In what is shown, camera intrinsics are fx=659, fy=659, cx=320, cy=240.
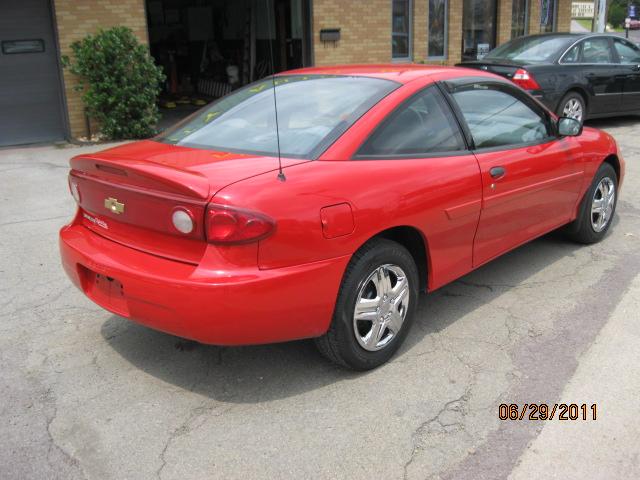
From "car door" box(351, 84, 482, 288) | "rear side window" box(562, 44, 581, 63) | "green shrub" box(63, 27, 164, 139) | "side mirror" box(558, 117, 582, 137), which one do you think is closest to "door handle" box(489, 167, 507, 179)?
"car door" box(351, 84, 482, 288)

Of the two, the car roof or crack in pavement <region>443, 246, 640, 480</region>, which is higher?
the car roof

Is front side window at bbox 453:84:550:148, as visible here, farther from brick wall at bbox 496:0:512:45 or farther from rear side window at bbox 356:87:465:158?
brick wall at bbox 496:0:512:45

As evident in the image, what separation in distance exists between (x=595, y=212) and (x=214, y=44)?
1380 centimetres

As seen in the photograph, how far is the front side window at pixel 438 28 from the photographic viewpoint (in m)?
14.9

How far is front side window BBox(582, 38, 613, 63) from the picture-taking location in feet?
34.8

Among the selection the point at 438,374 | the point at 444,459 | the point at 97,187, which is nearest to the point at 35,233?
the point at 97,187

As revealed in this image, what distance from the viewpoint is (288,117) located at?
3773mm

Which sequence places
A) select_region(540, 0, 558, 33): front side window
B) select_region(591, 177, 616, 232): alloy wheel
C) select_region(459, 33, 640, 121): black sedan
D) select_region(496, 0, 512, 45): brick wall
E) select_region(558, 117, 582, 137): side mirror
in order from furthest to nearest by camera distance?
select_region(540, 0, 558, 33): front side window
select_region(496, 0, 512, 45): brick wall
select_region(459, 33, 640, 121): black sedan
select_region(591, 177, 616, 232): alloy wheel
select_region(558, 117, 582, 137): side mirror

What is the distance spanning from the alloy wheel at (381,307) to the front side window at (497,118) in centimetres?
112

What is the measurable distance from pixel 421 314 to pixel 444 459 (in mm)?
1517

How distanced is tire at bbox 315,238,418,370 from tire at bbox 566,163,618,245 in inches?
90.8

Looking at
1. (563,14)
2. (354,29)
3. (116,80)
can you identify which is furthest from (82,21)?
(563,14)

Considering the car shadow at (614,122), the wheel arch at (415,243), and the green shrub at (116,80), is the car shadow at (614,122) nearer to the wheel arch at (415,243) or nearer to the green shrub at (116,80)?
the green shrub at (116,80)

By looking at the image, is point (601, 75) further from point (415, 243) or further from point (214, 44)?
point (214, 44)
